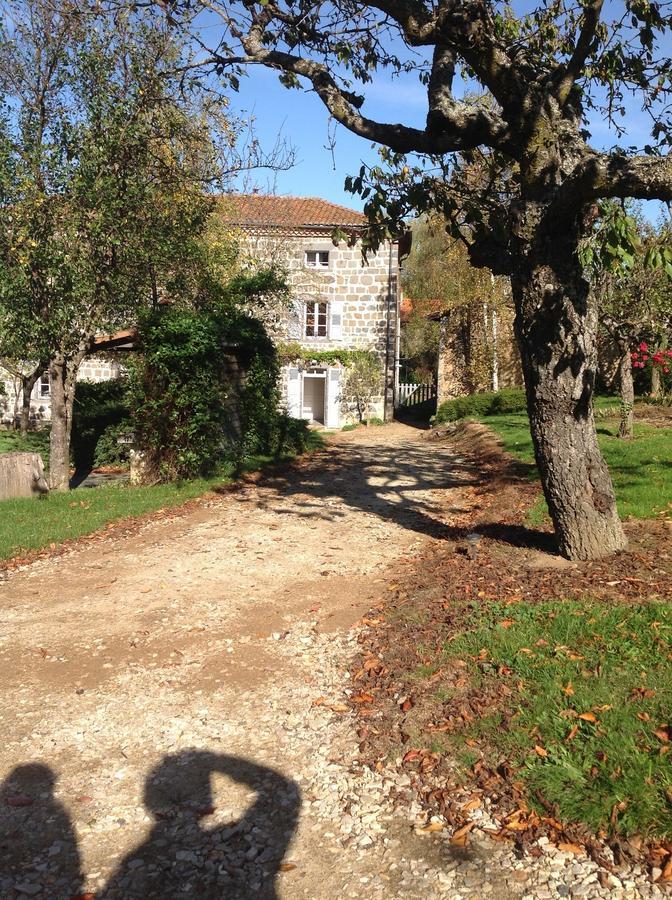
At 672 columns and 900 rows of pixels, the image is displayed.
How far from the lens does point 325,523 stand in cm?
884

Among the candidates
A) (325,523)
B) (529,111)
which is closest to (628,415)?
(325,523)

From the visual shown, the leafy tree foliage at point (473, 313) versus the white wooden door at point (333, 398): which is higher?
the leafy tree foliage at point (473, 313)

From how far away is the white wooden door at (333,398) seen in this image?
1033 inches

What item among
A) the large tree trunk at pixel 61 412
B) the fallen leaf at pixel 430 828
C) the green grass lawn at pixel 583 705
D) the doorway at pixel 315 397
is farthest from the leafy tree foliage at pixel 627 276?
the doorway at pixel 315 397

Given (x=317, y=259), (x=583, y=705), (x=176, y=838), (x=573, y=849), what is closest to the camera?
(x=573, y=849)

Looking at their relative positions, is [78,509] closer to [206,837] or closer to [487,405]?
[206,837]

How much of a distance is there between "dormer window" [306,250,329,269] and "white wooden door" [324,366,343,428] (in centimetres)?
383

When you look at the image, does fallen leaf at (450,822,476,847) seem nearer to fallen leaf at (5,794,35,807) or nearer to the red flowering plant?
fallen leaf at (5,794,35,807)

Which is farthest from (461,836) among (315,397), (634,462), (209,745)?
(315,397)

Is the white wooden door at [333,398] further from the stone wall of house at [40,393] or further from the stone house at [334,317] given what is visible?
the stone wall of house at [40,393]

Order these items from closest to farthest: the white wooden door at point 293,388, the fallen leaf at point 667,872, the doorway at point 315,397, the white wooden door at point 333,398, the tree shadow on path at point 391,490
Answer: the fallen leaf at point 667,872, the tree shadow on path at point 391,490, the white wooden door at point 293,388, the white wooden door at point 333,398, the doorway at point 315,397

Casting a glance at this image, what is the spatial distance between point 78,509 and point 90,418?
21.5 feet

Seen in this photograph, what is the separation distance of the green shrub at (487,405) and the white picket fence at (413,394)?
24.2 feet

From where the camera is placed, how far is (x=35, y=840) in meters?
2.98
